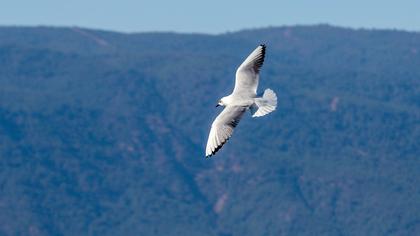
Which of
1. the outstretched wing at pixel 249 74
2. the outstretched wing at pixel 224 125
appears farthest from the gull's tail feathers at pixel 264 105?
the outstretched wing at pixel 249 74

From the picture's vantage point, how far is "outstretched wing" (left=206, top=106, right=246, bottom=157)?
30.0 metres

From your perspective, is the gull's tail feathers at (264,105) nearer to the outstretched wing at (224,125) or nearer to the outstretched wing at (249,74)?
the outstretched wing at (224,125)

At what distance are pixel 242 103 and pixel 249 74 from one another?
56.9 inches

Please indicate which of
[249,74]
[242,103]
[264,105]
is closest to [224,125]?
[242,103]

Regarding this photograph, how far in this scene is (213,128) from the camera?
30.7m

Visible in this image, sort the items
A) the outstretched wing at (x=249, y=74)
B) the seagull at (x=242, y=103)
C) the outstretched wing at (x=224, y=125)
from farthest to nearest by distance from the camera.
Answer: the outstretched wing at (x=249, y=74) < the seagull at (x=242, y=103) < the outstretched wing at (x=224, y=125)

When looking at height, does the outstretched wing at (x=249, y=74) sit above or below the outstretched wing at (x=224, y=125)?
above

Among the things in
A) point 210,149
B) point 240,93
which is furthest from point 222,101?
point 210,149

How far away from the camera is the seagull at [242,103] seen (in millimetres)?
30266

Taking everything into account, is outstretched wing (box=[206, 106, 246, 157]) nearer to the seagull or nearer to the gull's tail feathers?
the seagull

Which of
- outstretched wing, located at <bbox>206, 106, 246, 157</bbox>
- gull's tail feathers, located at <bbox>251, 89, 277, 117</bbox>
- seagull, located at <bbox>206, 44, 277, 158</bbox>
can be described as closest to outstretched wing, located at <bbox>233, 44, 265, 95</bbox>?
seagull, located at <bbox>206, 44, 277, 158</bbox>

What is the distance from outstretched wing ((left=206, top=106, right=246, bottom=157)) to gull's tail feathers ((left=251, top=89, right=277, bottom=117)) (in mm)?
373

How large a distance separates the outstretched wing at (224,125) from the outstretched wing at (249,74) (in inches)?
38.1

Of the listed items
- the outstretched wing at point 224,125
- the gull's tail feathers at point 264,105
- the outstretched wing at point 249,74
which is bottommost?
the outstretched wing at point 224,125
